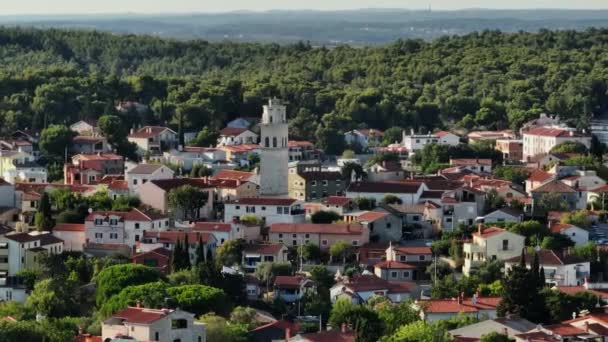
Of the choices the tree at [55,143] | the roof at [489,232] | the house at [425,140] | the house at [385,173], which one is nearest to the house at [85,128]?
the tree at [55,143]

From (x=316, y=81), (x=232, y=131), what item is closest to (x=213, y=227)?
(x=232, y=131)

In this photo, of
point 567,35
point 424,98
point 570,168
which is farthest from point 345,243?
point 567,35

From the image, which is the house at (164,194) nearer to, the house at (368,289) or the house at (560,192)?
the house at (368,289)

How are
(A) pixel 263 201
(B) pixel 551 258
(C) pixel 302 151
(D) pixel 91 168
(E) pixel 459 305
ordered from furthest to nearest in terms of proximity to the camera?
1. (C) pixel 302 151
2. (D) pixel 91 168
3. (A) pixel 263 201
4. (B) pixel 551 258
5. (E) pixel 459 305

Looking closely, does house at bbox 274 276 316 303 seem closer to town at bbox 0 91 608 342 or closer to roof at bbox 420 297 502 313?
town at bbox 0 91 608 342

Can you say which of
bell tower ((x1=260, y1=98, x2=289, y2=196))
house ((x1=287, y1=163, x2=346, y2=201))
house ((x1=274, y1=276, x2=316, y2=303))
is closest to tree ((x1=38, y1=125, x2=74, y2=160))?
bell tower ((x1=260, y1=98, x2=289, y2=196))

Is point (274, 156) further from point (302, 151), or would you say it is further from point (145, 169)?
point (302, 151)
